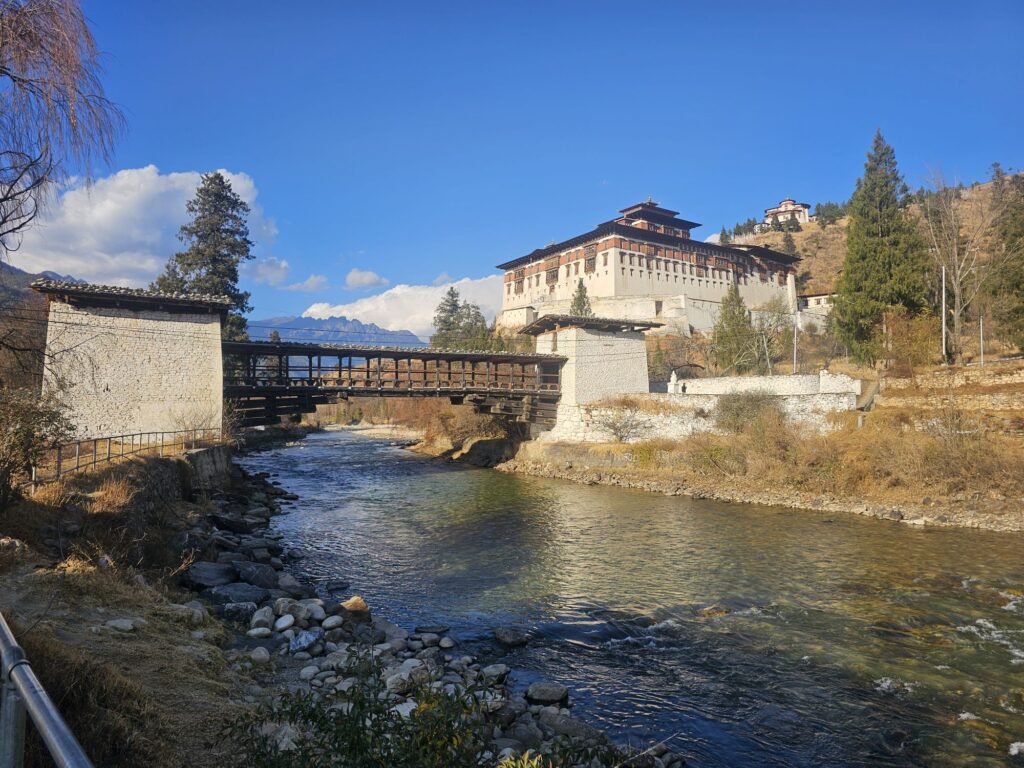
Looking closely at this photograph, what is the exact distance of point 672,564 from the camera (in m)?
13.4

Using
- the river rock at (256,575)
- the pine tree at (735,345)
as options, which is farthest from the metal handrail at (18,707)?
the pine tree at (735,345)

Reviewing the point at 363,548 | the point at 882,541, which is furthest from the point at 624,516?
the point at 363,548

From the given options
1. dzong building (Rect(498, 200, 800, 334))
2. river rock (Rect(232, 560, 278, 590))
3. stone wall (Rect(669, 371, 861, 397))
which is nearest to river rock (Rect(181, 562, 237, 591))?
river rock (Rect(232, 560, 278, 590))

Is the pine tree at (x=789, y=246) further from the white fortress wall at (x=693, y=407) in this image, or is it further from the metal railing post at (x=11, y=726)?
the metal railing post at (x=11, y=726)

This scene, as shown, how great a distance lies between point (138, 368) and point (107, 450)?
6.83 m

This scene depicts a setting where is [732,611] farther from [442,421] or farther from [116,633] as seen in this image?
[442,421]

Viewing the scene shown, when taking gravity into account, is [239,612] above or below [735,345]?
below

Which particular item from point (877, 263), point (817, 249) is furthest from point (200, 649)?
point (817, 249)

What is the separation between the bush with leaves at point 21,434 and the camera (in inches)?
322

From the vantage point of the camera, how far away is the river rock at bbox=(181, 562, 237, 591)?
9305mm

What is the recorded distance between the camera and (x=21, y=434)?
9000 mm

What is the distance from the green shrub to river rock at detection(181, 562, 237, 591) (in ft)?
70.2

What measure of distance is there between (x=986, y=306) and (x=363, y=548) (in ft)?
107

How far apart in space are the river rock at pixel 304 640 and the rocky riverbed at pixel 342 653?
0.01 meters
